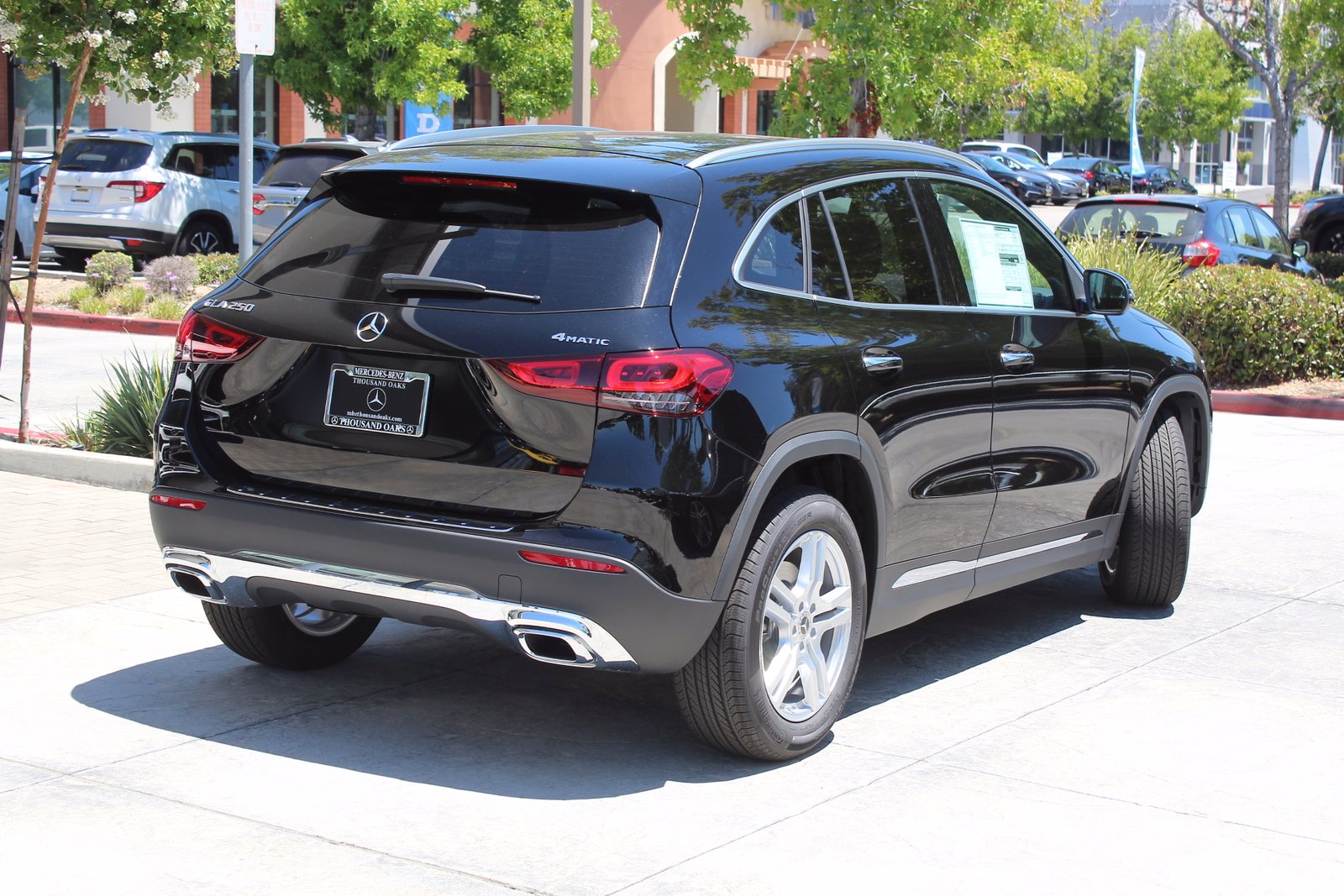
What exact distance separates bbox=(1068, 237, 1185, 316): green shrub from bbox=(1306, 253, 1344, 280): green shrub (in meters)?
8.06

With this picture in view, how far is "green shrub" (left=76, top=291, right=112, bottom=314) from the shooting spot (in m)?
17.8

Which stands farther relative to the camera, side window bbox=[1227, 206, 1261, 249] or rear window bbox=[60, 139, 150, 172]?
rear window bbox=[60, 139, 150, 172]

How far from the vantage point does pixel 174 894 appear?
396 cm

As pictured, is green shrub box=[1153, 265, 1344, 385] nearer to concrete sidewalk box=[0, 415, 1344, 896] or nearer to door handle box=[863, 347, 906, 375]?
concrete sidewalk box=[0, 415, 1344, 896]

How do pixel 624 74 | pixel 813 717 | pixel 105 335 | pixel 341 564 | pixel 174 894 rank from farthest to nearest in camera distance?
pixel 624 74, pixel 105 335, pixel 813 717, pixel 341 564, pixel 174 894

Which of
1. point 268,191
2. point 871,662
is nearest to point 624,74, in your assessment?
point 268,191

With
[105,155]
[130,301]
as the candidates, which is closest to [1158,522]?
[130,301]

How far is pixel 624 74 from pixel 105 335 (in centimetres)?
2594

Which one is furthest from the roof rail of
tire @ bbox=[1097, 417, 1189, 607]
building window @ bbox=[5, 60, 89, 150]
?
building window @ bbox=[5, 60, 89, 150]

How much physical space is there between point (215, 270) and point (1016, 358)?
14373 mm

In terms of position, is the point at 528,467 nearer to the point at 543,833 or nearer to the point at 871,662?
the point at 543,833

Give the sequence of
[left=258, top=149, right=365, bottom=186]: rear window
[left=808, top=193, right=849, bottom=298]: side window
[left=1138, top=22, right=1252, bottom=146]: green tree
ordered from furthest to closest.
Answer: [left=1138, top=22, right=1252, bottom=146]: green tree
[left=258, top=149, right=365, bottom=186]: rear window
[left=808, top=193, right=849, bottom=298]: side window

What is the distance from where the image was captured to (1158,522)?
6.95 metres

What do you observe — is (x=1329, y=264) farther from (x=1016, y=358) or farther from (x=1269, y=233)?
(x=1016, y=358)
